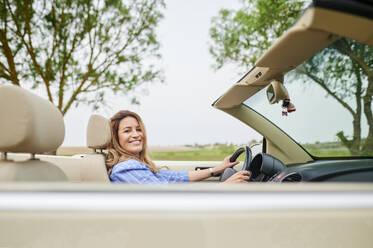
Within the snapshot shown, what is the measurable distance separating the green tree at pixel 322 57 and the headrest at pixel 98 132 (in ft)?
4.40

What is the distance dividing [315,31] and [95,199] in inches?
32.0

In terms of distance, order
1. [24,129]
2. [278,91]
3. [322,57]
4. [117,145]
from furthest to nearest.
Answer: [322,57], [117,145], [278,91], [24,129]

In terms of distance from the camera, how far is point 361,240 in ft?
3.07

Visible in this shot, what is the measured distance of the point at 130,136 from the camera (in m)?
2.16

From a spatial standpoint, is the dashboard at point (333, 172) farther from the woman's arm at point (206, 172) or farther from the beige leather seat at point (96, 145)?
the beige leather seat at point (96, 145)

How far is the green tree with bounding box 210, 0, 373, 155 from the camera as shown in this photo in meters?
4.63

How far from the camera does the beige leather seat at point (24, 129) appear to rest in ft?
4.19

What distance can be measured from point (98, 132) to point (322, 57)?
3.58 m

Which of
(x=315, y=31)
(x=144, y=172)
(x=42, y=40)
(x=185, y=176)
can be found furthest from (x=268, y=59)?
(x=42, y=40)

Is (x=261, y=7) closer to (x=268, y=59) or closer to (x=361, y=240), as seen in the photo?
(x=268, y=59)

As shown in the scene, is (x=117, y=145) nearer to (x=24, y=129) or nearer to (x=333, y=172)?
(x=24, y=129)

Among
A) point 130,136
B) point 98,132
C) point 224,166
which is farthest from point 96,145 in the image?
point 224,166

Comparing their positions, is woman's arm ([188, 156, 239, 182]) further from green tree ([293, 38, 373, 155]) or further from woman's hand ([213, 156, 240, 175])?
green tree ([293, 38, 373, 155])

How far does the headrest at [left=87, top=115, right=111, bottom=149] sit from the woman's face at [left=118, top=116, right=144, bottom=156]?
0.09 meters
